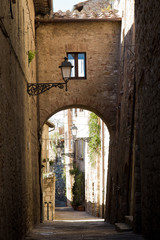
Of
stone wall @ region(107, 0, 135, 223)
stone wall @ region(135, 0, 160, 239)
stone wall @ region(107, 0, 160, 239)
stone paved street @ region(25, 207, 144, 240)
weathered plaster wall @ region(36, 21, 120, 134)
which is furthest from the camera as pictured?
weathered plaster wall @ region(36, 21, 120, 134)

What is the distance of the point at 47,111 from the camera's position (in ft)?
53.3

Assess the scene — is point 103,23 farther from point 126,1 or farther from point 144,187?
point 144,187

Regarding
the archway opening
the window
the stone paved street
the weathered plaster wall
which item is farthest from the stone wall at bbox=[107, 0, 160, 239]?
the archway opening

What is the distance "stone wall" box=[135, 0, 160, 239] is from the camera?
6809mm

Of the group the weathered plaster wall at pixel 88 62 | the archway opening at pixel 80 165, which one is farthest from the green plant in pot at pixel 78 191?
the weathered plaster wall at pixel 88 62

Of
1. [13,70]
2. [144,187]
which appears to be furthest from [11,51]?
[144,187]

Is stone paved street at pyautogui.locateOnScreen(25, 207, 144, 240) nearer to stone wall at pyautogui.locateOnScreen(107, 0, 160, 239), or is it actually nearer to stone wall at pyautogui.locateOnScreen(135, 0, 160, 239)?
stone wall at pyautogui.locateOnScreen(107, 0, 160, 239)

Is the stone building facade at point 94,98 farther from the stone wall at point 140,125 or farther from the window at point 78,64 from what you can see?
the window at point 78,64

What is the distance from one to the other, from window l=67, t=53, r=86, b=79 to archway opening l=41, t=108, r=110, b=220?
2729mm

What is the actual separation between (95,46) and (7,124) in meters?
10.0

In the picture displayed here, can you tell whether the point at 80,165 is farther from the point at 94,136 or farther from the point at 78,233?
the point at 78,233

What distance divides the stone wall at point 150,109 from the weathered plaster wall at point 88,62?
24.2 feet

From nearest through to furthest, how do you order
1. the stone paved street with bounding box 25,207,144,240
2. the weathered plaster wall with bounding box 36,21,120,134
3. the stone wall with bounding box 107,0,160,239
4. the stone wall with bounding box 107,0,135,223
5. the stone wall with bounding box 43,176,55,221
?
the stone wall with bounding box 107,0,160,239, the stone paved street with bounding box 25,207,144,240, the stone wall with bounding box 107,0,135,223, the weathered plaster wall with bounding box 36,21,120,134, the stone wall with bounding box 43,176,55,221

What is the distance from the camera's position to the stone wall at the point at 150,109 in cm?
681
